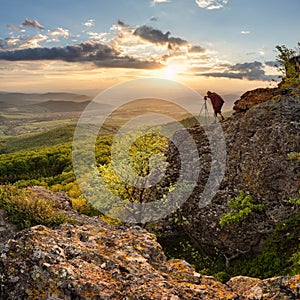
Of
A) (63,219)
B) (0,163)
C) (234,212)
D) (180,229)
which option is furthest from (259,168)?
(0,163)

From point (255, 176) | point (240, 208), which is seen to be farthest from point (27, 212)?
point (255, 176)

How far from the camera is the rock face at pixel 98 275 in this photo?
773cm

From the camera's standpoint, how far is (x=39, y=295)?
7.58 metres

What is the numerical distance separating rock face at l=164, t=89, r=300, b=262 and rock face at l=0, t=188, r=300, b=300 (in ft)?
34.7

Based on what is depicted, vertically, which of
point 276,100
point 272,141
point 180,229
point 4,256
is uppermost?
point 276,100

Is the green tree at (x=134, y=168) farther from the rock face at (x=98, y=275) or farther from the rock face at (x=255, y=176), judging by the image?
the rock face at (x=98, y=275)

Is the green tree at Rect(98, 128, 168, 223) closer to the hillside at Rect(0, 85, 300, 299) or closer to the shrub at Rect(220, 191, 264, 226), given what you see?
the hillside at Rect(0, 85, 300, 299)

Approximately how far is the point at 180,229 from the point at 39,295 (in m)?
16.6

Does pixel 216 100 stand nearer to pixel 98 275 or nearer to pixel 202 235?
pixel 202 235

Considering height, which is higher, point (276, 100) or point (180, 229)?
point (276, 100)

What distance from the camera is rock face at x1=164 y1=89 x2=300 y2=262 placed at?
19.4 m

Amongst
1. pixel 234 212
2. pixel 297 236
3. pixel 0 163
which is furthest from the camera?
pixel 0 163

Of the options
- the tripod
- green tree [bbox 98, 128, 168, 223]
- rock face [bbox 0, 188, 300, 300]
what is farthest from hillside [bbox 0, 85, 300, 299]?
green tree [bbox 98, 128, 168, 223]

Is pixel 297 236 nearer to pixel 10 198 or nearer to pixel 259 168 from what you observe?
pixel 259 168
